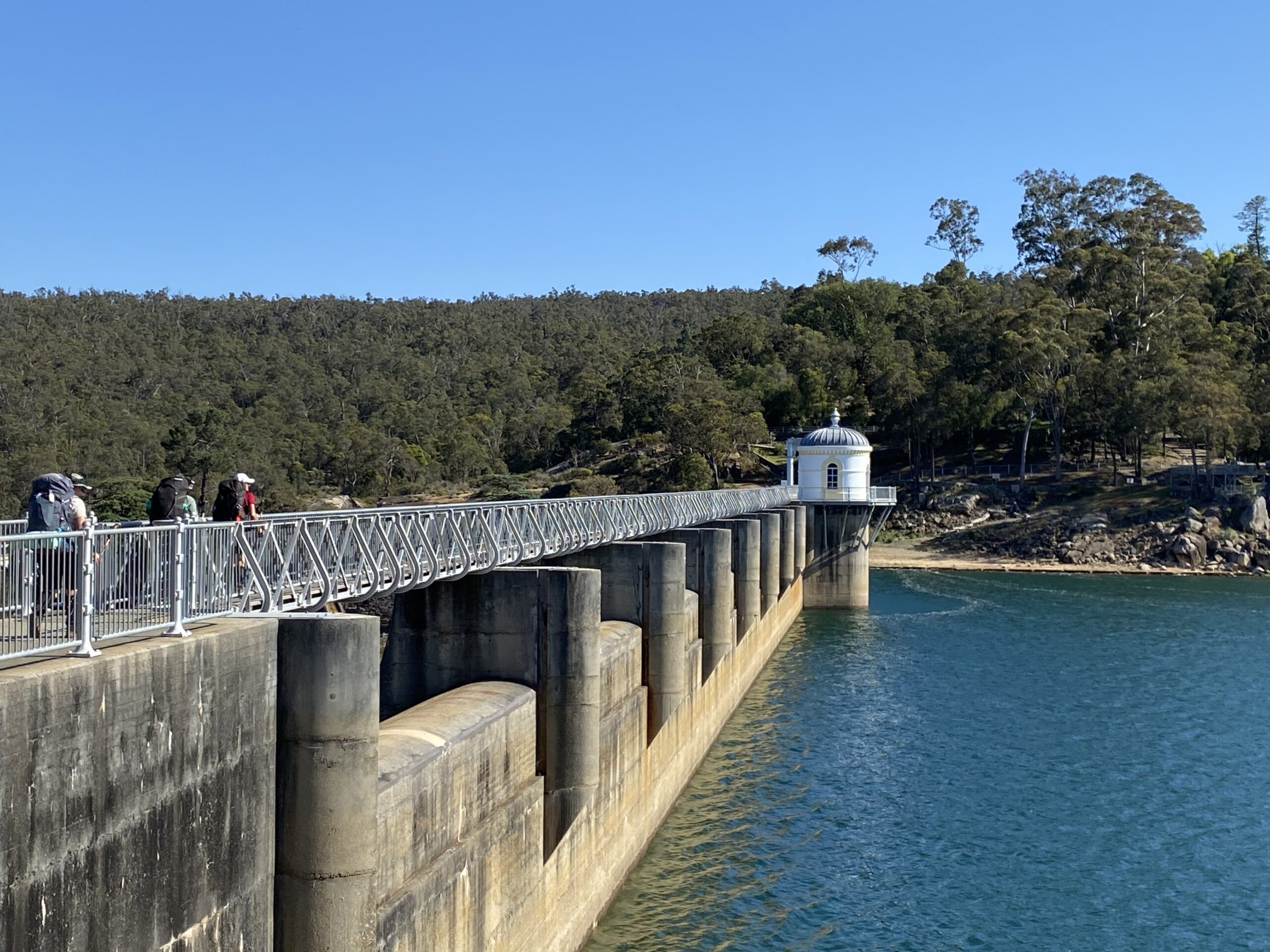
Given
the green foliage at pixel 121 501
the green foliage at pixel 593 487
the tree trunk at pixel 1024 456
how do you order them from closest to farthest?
the green foliage at pixel 121 501 < the tree trunk at pixel 1024 456 < the green foliage at pixel 593 487

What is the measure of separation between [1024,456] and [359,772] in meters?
88.1

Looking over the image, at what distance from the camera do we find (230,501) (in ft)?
42.5

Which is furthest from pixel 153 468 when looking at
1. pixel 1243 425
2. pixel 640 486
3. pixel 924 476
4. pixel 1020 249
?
pixel 1020 249

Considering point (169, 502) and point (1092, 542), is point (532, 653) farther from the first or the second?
point (1092, 542)

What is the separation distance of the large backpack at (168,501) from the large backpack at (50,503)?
1250 mm

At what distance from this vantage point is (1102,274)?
103 meters

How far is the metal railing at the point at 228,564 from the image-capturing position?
843cm

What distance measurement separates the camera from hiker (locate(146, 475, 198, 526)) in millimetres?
12148

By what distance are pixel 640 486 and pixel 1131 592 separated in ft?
134

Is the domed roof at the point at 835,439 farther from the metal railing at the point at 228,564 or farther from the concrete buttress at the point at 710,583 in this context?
the metal railing at the point at 228,564

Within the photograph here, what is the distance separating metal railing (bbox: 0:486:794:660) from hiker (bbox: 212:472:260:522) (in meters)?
0.43

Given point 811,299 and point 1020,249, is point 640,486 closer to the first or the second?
point 811,299

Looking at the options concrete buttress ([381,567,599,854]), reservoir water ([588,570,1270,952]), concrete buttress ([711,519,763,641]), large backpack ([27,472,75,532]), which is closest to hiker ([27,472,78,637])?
large backpack ([27,472,75,532])

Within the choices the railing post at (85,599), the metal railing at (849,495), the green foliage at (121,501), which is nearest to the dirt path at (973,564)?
the metal railing at (849,495)
